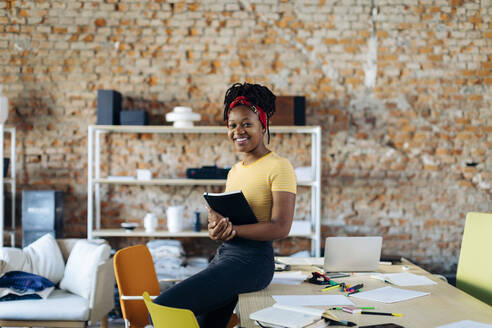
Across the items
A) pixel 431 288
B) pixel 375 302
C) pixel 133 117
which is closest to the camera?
pixel 375 302

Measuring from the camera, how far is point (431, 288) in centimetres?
206

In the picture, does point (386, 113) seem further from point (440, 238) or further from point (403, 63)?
point (440, 238)

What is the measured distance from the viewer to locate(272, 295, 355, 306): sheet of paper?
1.78m

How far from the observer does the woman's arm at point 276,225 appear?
74.9 inches

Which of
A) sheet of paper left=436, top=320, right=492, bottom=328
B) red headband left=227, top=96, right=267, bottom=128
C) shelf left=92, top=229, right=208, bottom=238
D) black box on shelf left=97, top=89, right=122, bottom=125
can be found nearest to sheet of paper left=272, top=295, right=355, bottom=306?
sheet of paper left=436, top=320, right=492, bottom=328

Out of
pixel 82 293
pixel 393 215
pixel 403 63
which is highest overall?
pixel 403 63

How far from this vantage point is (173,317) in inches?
54.4

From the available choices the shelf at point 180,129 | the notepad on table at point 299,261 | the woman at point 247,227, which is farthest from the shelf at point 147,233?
the woman at point 247,227

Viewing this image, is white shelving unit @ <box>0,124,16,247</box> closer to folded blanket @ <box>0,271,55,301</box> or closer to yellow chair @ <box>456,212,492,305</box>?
folded blanket @ <box>0,271,55,301</box>

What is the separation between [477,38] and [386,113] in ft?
3.94

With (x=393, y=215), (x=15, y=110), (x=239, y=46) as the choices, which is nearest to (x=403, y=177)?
(x=393, y=215)

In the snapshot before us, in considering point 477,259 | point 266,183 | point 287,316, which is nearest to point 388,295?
point 287,316

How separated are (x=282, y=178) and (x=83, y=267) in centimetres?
214

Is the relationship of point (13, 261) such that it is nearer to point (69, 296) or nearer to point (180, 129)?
point (69, 296)
